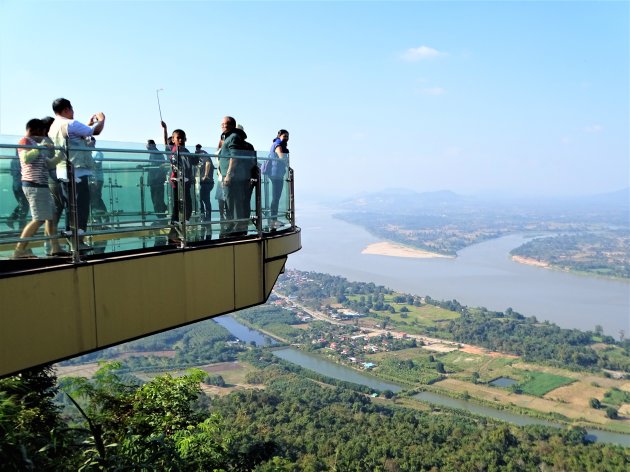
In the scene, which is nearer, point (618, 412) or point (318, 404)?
point (318, 404)

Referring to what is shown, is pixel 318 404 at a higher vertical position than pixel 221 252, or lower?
lower

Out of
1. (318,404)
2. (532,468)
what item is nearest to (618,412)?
(532,468)

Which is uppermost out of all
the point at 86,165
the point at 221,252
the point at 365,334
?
the point at 86,165

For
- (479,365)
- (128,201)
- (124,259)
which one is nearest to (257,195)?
(128,201)

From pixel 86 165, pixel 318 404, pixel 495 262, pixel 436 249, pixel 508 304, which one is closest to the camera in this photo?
pixel 86 165

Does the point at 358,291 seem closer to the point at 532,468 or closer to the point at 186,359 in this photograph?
the point at 186,359

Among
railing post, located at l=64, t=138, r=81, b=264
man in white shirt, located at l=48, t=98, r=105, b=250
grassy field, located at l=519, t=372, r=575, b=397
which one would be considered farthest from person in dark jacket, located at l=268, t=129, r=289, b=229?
grassy field, located at l=519, t=372, r=575, b=397
